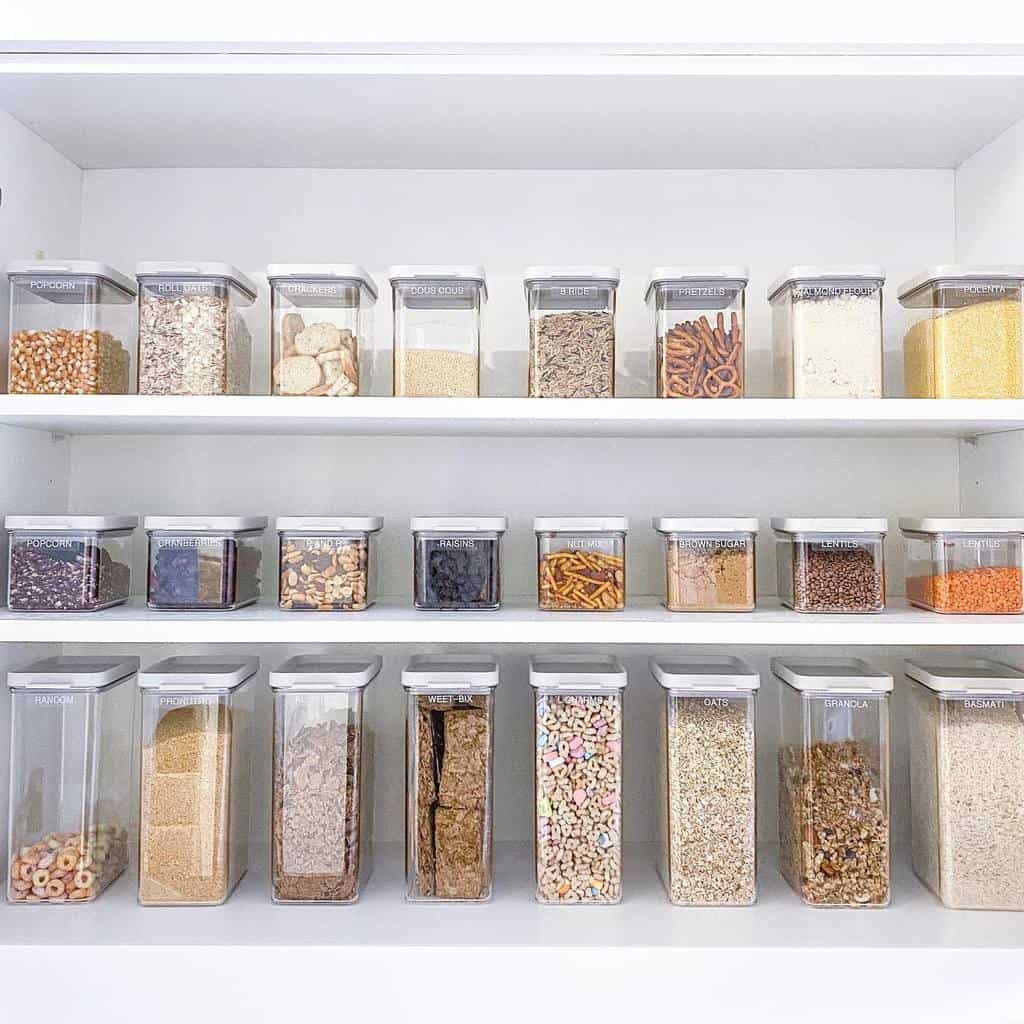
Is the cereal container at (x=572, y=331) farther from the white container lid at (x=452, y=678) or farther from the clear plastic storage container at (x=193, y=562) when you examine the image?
the clear plastic storage container at (x=193, y=562)

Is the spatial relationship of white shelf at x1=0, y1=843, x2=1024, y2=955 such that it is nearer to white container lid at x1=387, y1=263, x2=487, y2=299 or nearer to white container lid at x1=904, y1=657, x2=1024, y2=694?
white container lid at x1=904, y1=657, x2=1024, y2=694

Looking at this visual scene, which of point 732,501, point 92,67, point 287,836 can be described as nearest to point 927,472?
point 732,501

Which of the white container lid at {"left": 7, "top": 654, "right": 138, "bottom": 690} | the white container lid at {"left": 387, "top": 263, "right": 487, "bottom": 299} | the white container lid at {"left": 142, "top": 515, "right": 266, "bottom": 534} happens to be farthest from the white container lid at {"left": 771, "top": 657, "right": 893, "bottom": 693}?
the white container lid at {"left": 7, "top": 654, "right": 138, "bottom": 690}

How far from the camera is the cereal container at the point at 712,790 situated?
1.17 m

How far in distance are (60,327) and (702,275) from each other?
34.6 inches

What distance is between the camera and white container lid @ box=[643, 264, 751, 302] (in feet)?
3.92

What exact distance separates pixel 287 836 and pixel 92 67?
40.8 inches

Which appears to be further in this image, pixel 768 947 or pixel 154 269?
pixel 154 269

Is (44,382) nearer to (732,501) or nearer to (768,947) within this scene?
(732,501)

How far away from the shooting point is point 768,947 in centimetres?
107

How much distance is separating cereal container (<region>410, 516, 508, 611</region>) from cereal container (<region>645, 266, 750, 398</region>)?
314mm

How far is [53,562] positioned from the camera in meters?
1.20

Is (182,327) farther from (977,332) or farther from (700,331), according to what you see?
(977,332)

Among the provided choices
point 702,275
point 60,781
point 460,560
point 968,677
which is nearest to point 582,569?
point 460,560
